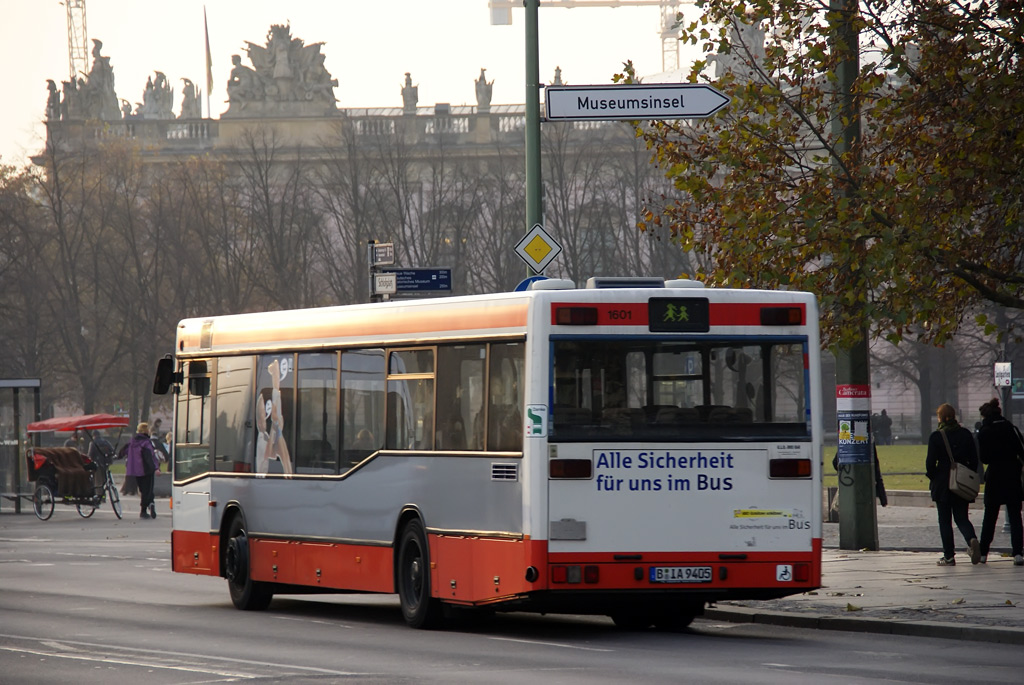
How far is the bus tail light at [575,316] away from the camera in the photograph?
41.5 ft

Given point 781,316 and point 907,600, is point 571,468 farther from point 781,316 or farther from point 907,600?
point 907,600

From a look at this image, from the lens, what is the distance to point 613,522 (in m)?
12.6

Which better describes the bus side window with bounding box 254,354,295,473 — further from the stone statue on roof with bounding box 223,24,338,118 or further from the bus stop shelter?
the stone statue on roof with bounding box 223,24,338,118

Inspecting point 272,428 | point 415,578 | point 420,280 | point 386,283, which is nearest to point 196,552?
point 272,428

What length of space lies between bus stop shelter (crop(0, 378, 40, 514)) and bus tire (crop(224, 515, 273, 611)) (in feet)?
65.8

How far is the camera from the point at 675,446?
1274cm

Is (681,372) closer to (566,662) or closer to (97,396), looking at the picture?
(566,662)

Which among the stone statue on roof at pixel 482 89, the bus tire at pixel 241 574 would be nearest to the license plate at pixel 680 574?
the bus tire at pixel 241 574

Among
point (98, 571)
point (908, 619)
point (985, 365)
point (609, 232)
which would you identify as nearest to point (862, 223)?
point (908, 619)

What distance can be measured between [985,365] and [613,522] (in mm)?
55451

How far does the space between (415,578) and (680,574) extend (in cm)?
235

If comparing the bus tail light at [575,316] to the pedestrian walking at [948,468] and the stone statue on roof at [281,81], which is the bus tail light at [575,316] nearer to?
the pedestrian walking at [948,468]

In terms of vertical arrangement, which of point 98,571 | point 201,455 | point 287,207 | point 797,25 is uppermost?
point 287,207

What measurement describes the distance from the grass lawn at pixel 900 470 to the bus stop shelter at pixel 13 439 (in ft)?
51.4
